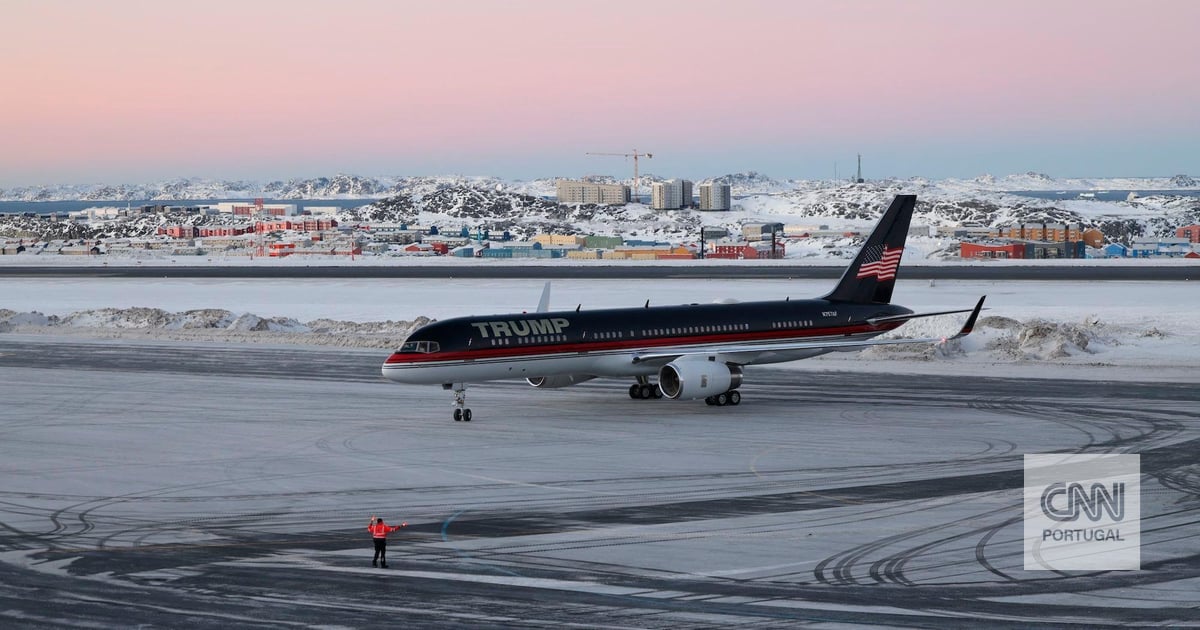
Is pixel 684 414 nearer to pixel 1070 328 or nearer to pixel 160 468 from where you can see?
pixel 160 468

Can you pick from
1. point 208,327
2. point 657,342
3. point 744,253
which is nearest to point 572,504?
point 657,342

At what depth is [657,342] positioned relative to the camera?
4894cm

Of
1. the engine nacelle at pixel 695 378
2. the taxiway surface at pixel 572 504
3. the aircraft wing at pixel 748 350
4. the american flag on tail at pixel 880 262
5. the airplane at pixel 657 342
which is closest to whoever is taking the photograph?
the taxiway surface at pixel 572 504

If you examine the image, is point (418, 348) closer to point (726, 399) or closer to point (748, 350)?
point (726, 399)

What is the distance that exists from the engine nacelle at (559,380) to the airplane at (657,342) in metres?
0.04

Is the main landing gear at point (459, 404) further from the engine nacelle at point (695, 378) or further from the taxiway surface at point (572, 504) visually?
the engine nacelle at point (695, 378)

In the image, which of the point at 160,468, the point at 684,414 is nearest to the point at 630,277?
the point at 684,414

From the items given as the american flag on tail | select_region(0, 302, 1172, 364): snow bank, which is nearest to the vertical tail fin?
the american flag on tail

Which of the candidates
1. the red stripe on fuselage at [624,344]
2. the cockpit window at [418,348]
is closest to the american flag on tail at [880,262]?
the red stripe on fuselage at [624,344]

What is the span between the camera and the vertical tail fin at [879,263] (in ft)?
182

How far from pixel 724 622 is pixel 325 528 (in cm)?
1147

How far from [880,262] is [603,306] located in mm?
37802

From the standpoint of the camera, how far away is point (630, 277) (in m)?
122

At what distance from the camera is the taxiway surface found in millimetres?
22922
